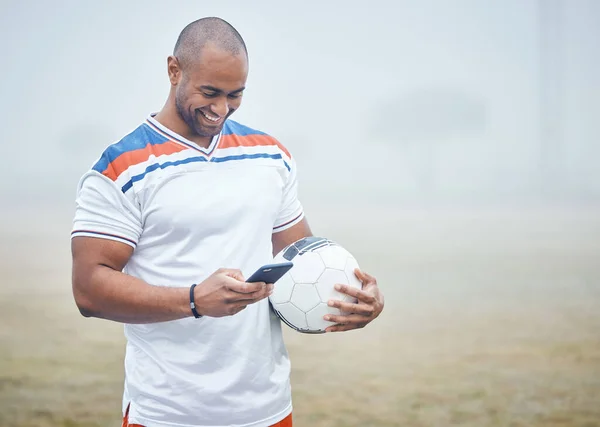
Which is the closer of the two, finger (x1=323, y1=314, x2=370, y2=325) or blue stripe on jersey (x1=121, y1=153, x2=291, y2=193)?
blue stripe on jersey (x1=121, y1=153, x2=291, y2=193)

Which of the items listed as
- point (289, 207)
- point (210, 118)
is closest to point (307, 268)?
point (289, 207)

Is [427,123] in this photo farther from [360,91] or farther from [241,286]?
[241,286]

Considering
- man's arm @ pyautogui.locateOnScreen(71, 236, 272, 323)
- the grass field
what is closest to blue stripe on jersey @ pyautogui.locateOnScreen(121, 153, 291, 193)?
man's arm @ pyautogui.locateOnScreen(71, 236, 272, 323)

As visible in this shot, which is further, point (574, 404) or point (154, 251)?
point (574, 404)

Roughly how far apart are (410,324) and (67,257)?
1346mm

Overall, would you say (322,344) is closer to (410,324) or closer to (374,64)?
(410,324)

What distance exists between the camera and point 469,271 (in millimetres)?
2920

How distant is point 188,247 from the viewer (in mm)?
1372

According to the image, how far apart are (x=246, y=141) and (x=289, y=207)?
171mm

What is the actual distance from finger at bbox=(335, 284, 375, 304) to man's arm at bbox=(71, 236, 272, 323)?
23cm

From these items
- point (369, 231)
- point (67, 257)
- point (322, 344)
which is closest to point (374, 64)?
point (369, 231)

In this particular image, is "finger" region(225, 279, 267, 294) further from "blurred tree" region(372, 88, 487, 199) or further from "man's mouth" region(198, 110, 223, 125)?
"blurred tree" region(372, 88, 487, 199)

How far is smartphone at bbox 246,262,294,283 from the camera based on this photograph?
1.20 meters

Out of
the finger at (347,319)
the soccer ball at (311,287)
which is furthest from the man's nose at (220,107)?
the finger at (347,319)
